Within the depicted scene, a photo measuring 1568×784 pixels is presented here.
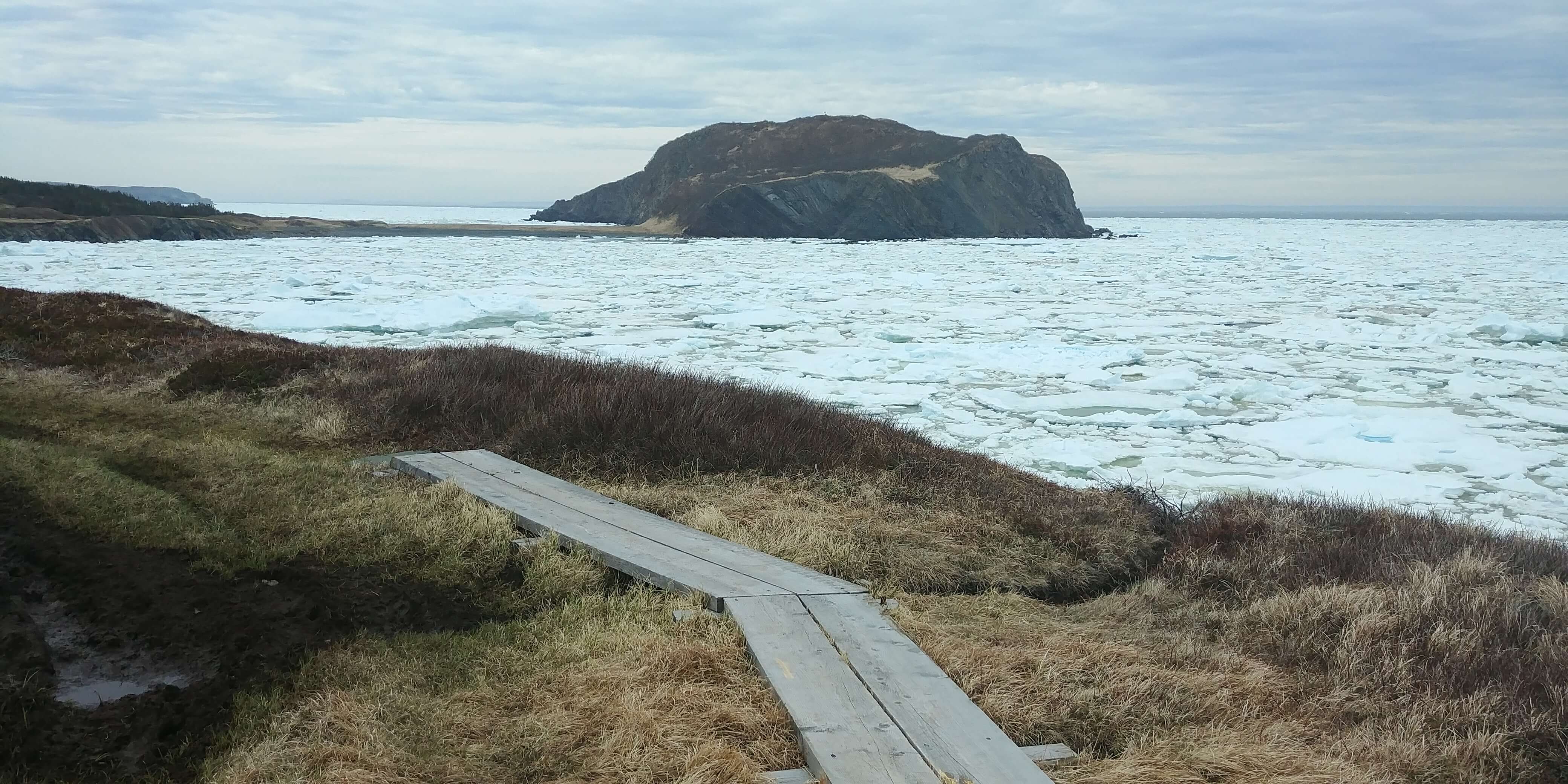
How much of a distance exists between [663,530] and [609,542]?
1.38 ft

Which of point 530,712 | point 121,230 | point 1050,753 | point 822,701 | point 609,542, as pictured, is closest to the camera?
point 1050,753

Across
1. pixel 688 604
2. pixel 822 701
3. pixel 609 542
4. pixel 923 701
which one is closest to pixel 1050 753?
pixel 923 701

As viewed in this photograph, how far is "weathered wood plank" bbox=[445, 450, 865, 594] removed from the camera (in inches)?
208

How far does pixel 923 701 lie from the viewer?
3918 millimetres

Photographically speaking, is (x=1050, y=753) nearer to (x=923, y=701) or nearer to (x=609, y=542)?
(x=923, y=701)

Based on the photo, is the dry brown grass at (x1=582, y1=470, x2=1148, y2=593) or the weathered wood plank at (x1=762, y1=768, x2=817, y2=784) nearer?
the weathered wood plank at (x1=762, y1=768, x2=817, y2=784)

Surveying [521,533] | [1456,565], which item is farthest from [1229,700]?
[521,533]

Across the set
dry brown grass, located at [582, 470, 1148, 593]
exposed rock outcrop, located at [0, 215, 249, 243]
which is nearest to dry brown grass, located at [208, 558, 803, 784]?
dry brown grass, located at [582, 470, 1148, 593]

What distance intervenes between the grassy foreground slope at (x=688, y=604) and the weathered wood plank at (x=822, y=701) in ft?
0.40

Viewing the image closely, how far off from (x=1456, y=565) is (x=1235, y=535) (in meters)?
1.26

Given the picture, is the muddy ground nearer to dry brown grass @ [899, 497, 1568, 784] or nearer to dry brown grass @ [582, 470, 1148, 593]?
dry brown grass @ [582, 470, 1148, 593]

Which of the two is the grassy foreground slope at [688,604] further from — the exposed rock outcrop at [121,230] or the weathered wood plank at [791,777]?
the exposed rock outcrop at [121,230]

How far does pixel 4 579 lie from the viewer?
5.11 meters

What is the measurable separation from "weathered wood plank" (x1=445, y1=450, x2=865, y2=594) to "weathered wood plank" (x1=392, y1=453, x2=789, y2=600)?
0.22 ft
